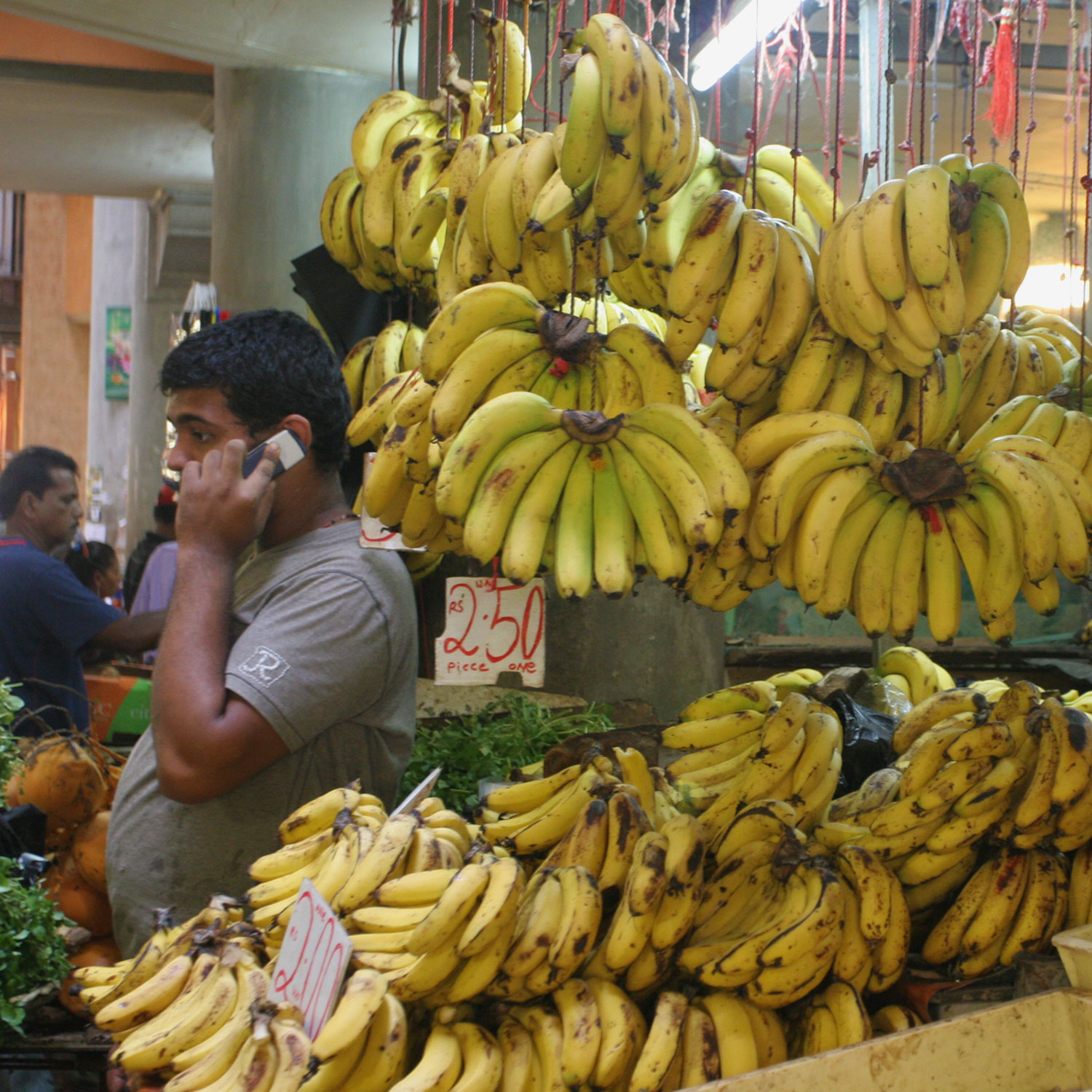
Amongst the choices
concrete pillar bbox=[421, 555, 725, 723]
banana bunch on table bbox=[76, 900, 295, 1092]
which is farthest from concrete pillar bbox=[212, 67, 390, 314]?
banana bunch on table bbox=[76, 900, 295, 1092]

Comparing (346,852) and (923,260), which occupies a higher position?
(923,260)

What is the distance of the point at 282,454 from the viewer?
2109 millimetres

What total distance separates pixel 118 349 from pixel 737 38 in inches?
391

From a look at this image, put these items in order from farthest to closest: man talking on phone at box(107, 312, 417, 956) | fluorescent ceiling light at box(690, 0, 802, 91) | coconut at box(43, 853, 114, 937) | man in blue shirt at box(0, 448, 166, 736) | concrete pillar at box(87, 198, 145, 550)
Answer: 1. concrete pillar at box(87, 198, 145, 550)
2. man in blue shirt at box(0, 448, 166, 736)
3. fluorescent ceiling light at box(690, 0, 802, 91)
4. coconut at box(43, 853, 114, 937)
5. man talking on phone at box(107, 312, 417, 956)

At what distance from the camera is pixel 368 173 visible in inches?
103

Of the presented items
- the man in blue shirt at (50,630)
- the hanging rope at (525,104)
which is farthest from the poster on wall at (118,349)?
the hanging rope at (525,104)

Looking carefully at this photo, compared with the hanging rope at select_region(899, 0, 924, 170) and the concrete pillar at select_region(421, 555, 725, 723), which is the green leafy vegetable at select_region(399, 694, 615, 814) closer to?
the concrete pillar at select_region(421, 555, 725, 723)

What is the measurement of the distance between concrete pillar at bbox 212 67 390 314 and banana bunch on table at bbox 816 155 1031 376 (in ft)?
11.9

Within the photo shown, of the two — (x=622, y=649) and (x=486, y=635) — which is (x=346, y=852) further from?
(x=622, y=649)

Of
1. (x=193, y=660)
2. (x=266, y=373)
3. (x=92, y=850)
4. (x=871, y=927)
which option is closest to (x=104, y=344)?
(x=92, y=850)

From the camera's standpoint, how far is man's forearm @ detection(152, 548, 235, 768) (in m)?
1.83

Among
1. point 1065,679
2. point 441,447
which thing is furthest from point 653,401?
point 1065,679

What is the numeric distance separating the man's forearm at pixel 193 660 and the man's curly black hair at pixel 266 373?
1.01ft

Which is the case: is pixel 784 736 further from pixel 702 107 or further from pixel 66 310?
pixel 66 310
